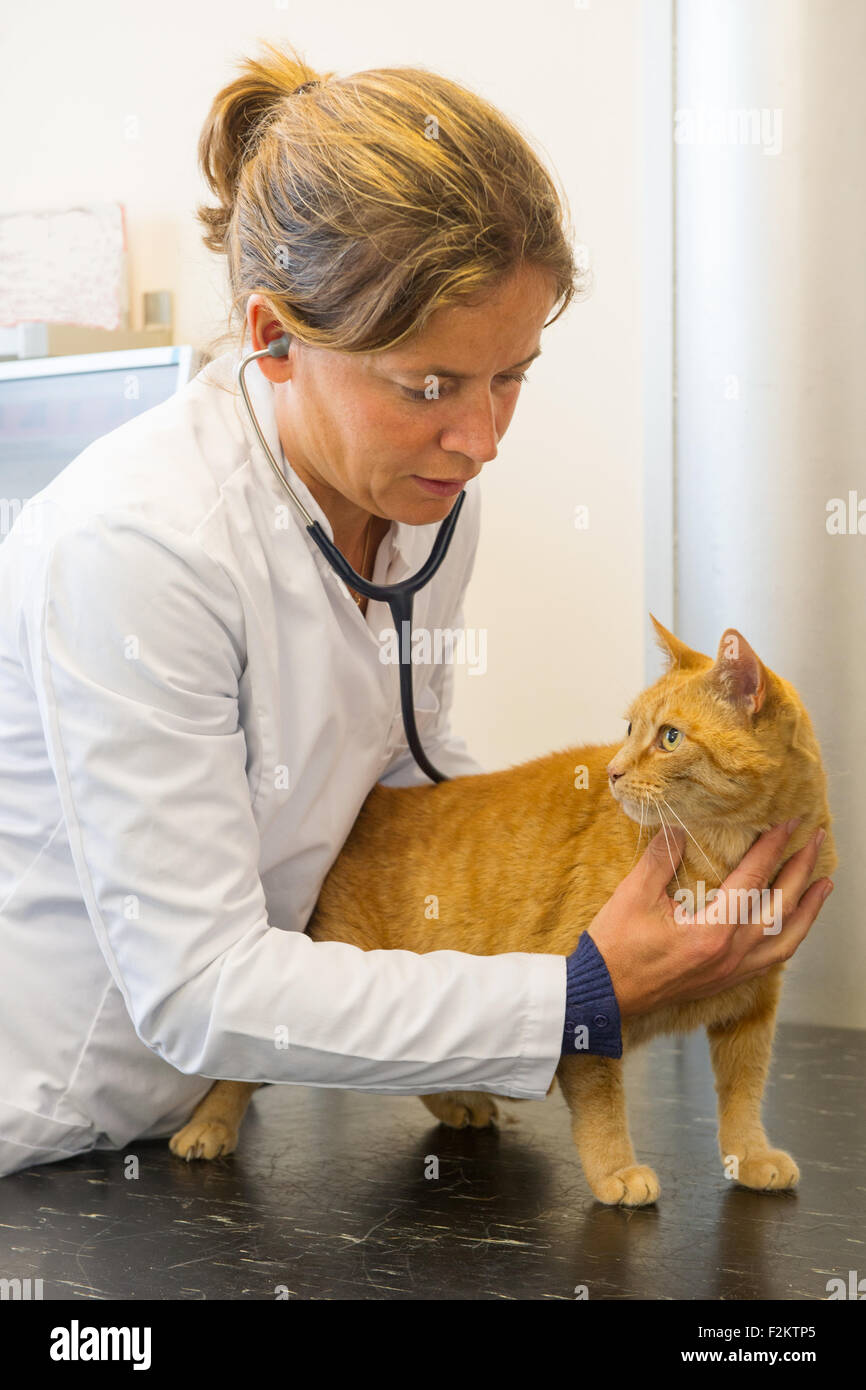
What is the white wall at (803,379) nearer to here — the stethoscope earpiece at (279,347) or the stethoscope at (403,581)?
the stethoscope at (403,581)

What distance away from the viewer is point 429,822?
4.33 ft

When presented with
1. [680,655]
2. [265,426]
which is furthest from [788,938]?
[265,426]

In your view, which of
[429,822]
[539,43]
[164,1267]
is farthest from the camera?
[539,43]

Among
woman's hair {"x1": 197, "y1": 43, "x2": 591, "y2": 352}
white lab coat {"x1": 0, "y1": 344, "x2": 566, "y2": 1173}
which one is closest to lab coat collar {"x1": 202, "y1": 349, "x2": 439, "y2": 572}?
white lab coat {"x1": 0, "y1": 344, "x2": 566, "y2": 1173}

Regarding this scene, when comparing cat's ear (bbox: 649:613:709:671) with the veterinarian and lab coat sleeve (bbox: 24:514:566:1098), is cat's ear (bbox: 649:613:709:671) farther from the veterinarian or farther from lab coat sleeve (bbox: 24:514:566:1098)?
lab coat sleeve (bbox: 24:514:566:1098)

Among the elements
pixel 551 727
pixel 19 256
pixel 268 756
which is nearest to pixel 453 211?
pixel 268 756

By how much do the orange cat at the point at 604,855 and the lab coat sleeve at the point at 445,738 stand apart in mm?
83

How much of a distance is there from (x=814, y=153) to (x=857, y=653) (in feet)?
2.31

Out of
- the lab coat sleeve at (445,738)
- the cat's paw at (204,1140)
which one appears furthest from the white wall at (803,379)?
the cat's paw at (204,1140)

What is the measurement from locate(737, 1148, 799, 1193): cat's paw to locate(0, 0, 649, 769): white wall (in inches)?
47.3

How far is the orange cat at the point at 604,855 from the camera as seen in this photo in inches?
43.1

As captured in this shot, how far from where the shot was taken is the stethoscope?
1071 millimetres
